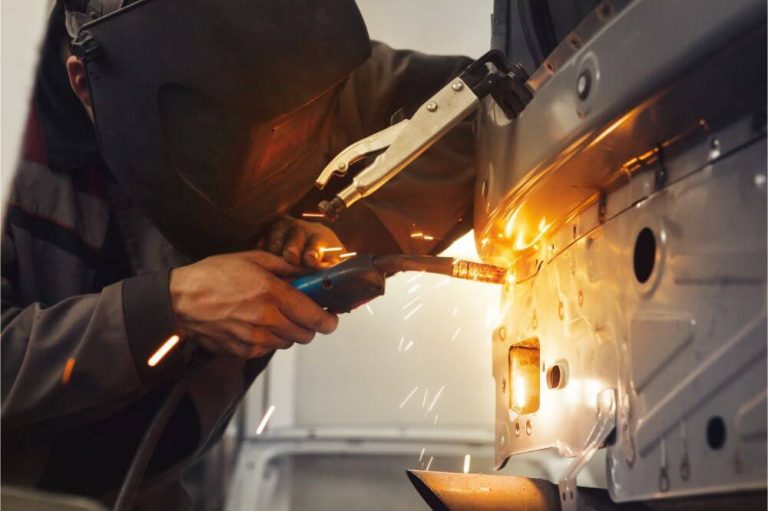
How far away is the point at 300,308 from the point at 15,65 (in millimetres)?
917

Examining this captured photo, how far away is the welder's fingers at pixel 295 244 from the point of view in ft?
5.78

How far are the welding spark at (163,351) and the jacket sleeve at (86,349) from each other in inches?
0.4

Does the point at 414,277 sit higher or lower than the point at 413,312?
higher

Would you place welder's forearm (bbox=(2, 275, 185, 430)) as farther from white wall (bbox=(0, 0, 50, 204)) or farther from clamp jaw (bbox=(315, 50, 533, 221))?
clamp jaw (bbox=(315, 50, 533, 221))

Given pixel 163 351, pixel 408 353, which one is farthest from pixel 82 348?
pixel 408 353

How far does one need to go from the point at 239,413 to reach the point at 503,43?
6.70ft

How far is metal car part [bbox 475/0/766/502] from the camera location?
860mm

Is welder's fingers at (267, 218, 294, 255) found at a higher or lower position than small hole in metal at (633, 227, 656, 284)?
higher

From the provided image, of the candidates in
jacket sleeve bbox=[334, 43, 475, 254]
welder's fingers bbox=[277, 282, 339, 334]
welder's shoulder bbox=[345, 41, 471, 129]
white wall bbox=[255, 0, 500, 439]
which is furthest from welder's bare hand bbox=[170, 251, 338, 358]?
white wall bbox=[255, 0, 500, 439]

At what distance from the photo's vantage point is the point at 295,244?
1.78 meters

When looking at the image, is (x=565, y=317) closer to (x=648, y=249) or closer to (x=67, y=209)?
(x=648, y=249)

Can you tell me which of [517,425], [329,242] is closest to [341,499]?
[329,242]

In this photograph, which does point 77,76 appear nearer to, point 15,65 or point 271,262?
point 15,65

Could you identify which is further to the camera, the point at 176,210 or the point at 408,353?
the point at 408,353
